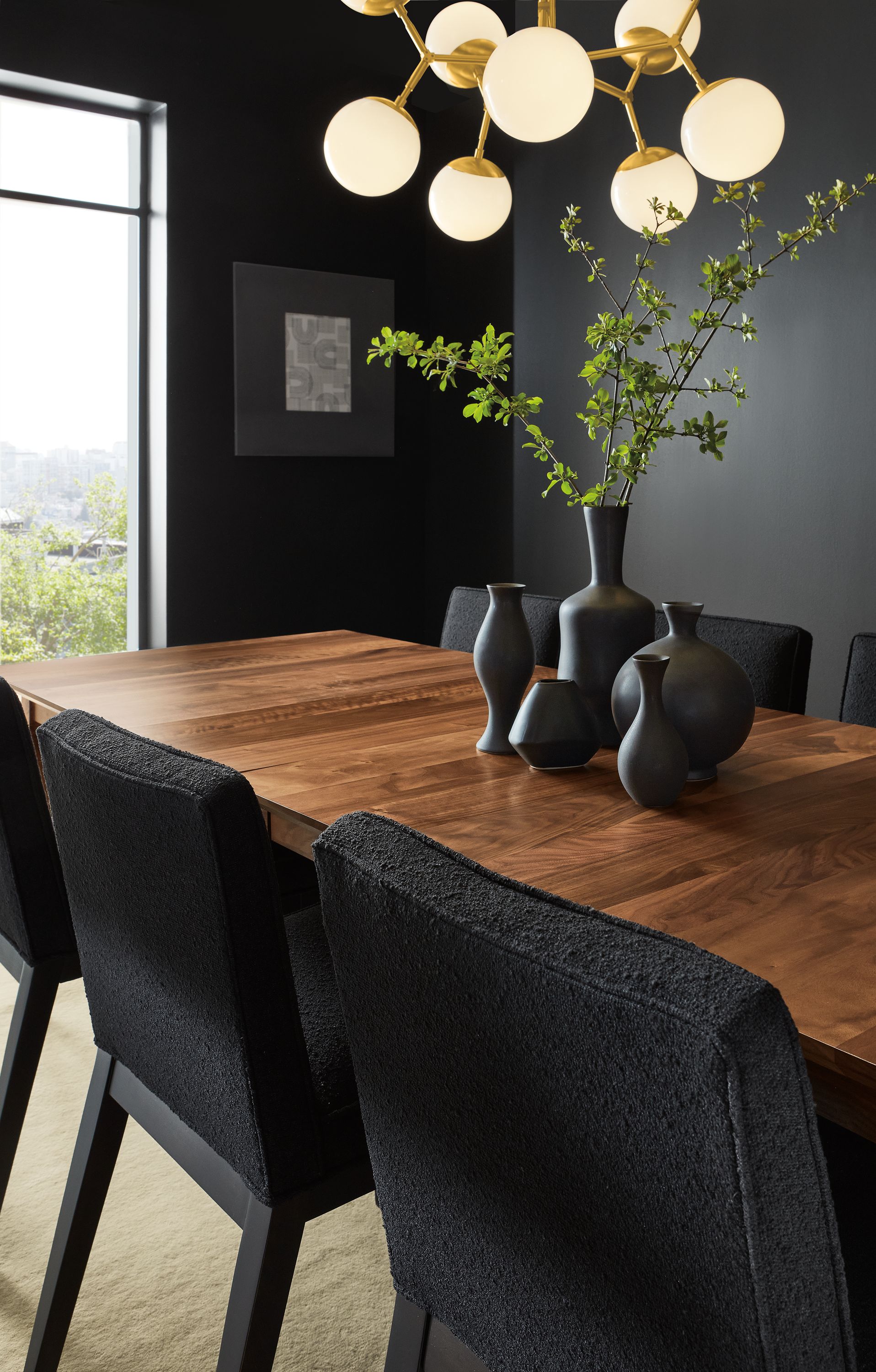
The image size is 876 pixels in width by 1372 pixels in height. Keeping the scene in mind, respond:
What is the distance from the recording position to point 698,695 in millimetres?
1504

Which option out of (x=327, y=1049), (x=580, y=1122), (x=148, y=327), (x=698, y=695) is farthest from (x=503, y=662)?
→ (x=148, y=327)

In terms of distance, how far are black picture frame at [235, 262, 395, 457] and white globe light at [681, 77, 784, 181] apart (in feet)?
9.65

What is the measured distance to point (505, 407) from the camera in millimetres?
1657

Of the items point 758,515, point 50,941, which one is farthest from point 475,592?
point 50,941

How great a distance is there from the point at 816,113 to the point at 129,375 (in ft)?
8.85

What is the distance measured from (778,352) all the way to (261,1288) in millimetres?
3325

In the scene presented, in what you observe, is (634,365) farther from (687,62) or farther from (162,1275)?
(162,1275)

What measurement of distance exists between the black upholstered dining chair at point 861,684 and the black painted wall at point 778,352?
1486 millimetres

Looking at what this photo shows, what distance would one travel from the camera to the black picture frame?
4.61m

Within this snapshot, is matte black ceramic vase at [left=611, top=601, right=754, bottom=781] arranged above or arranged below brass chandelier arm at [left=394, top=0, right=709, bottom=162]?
below

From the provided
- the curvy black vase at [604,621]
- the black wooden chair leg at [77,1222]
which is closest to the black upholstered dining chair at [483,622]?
the curvy black vase at [604,621]

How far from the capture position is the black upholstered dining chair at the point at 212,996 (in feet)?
3.35

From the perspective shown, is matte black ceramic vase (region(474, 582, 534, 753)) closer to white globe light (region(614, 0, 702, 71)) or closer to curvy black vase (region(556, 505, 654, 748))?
curvy black vase (region(556, 505, 654, 748))

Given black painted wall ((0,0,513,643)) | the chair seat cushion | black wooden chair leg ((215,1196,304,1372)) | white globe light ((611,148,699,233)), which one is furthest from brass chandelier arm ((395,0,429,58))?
black painted wall ((0,0,513,643))
